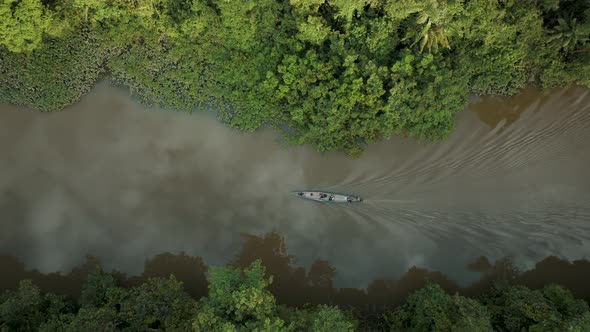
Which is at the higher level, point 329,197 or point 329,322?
point 329,197

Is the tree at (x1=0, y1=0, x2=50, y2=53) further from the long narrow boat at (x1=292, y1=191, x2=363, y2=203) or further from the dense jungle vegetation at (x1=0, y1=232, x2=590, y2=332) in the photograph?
the long narrow boat at (x1=292, y1=191, x2=363, y2=203)

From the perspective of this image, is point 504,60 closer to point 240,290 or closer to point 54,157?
point 240,290

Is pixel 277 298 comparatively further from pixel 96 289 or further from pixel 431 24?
pixel 431 24

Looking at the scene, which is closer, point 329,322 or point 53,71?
point 329,322

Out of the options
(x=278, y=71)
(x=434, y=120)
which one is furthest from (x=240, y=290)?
(x=434, y=120)

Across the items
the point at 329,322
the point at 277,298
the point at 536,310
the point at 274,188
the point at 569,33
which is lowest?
the point at 536,310

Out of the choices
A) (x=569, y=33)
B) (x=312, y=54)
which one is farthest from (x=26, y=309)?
(x=569, y=33)
